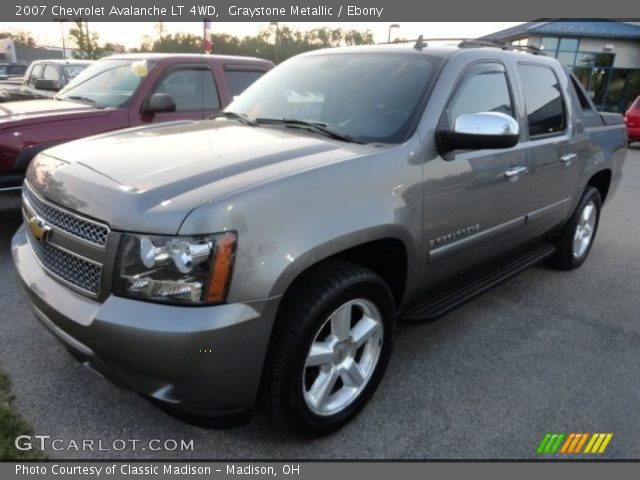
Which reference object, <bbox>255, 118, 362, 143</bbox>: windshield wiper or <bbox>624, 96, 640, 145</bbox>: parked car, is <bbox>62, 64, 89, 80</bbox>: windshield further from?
<bbox>624, 96, 640, 145</bbox>: parked car

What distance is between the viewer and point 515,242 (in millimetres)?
3602

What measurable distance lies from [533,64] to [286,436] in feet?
10.0

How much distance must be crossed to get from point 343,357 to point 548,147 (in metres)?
2.24

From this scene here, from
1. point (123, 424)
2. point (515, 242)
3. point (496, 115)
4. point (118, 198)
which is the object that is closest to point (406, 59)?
point (496, 115)

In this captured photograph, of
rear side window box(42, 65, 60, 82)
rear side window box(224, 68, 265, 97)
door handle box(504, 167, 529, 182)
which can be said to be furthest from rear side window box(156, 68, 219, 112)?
rear side window box(42, 65, 60, 82)

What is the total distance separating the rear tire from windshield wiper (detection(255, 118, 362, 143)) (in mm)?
2642

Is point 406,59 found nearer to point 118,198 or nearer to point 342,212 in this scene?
point 342,212

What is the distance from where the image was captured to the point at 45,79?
8.95 m

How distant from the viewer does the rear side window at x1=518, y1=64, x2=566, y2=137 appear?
11.6 feet

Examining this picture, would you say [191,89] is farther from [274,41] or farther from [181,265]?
[274,41]

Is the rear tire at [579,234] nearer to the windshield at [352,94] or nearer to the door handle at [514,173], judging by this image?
the door handle at [514,173]

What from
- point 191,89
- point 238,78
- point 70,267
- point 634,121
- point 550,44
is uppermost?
point 550,44

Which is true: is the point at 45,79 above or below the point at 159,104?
below

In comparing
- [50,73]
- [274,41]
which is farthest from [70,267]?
[274,41]
